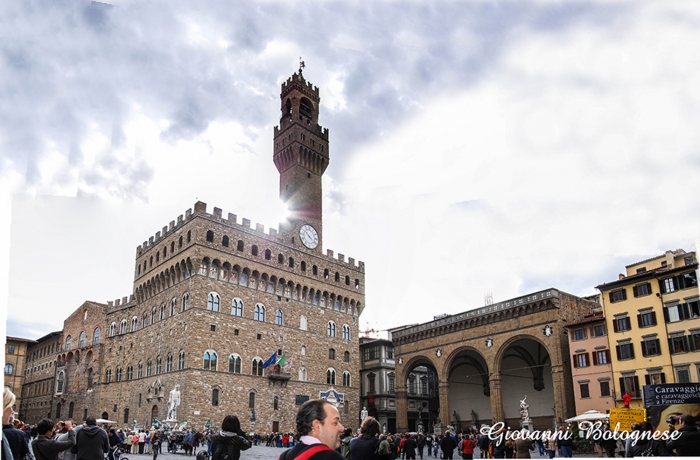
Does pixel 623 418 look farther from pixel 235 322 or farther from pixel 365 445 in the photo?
pixel 235 322

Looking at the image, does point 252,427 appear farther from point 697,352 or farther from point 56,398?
point 697,352

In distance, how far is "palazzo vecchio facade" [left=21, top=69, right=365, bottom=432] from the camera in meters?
38.4

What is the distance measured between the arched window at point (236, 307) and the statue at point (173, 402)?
6443mm

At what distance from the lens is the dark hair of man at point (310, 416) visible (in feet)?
11.6

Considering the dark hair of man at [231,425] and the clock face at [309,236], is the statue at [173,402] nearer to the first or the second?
the clock face at [309,236]

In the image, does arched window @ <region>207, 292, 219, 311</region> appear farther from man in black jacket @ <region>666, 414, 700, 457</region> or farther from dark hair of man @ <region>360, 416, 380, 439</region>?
man in black jacket @ <region>666, 414, 700, 457</region>

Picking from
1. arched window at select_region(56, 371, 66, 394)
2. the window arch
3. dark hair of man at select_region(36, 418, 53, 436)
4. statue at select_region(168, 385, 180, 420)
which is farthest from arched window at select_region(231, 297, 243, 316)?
dark hair of man at select_region(36, 418, 53, 436)

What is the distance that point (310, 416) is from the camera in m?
3.55

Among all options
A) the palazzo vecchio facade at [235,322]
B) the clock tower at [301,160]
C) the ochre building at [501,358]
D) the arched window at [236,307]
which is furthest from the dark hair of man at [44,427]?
the clock tower at [301,160]

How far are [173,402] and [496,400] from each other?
21.5 metres

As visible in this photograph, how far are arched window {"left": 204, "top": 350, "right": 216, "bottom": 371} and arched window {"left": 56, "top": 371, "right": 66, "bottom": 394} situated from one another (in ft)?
71.1

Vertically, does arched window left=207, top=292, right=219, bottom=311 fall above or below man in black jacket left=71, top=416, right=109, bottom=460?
above

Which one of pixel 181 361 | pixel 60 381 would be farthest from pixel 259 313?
pixel 60 381

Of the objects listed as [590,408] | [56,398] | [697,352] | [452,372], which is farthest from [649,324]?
[56,398]
